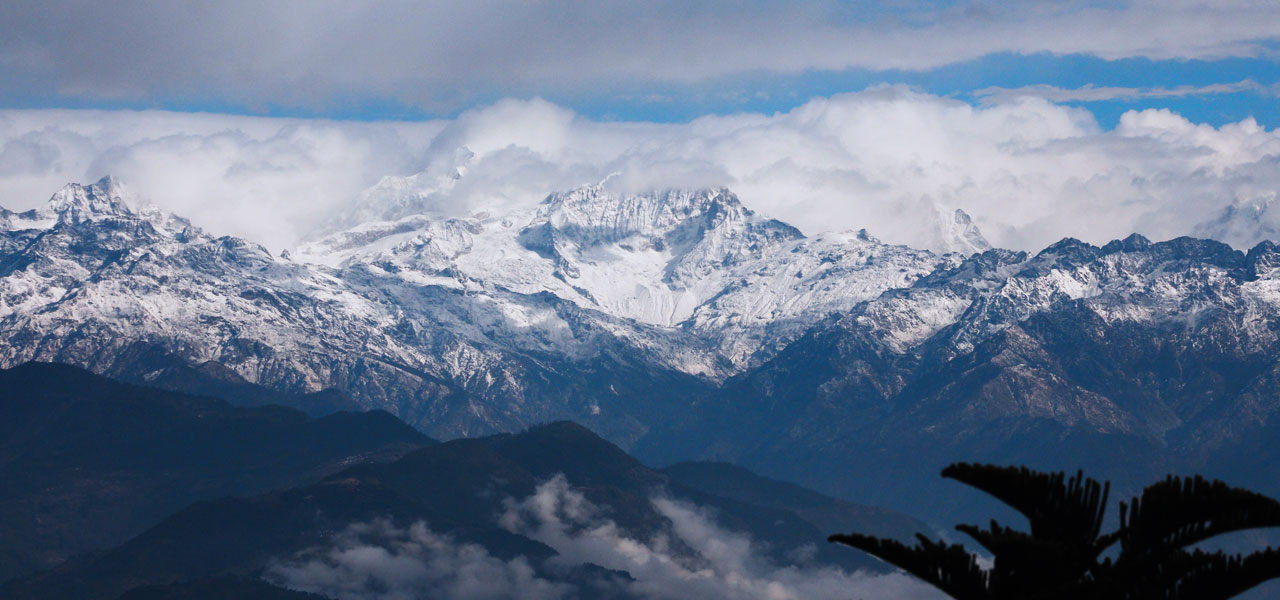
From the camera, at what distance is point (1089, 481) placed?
3100 centimetres

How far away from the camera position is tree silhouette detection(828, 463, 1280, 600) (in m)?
30.6

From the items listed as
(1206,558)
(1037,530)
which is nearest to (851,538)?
(1037,530)

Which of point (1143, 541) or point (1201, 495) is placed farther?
point (1143, 541)

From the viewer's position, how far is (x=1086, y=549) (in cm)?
3206

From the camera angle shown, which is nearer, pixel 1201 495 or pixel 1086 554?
pixel 1201 495

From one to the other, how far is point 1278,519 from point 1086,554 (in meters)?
3.24

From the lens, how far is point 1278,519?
30.5m

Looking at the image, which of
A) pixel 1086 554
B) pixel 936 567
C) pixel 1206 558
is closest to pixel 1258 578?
pixel 1206 558

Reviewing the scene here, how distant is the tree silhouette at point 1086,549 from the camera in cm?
3058

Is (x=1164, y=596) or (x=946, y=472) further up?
(x=946, y=472)

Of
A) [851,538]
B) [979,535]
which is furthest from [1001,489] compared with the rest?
[851,538]

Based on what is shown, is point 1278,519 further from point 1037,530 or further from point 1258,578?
point 1037,530

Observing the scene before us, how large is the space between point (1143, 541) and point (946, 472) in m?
3.85

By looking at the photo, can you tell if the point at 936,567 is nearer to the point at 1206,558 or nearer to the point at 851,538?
the point at 851,538
